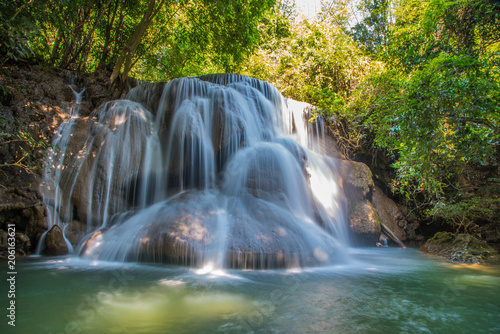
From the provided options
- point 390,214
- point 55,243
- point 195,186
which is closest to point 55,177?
point 55,243

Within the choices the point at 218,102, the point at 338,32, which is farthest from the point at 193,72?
the point at 218,102

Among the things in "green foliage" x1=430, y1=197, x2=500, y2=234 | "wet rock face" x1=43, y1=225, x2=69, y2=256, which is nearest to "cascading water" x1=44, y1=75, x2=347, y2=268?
"wet rock face" x1=43, y1=225, x2=69, y2=256

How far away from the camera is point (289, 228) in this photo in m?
5.96

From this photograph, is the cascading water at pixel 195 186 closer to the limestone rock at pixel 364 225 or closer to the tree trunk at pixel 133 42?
the limestone rock at pixel 364 225

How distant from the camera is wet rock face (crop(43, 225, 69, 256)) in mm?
6184

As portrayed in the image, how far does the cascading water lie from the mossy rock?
8.12 ft

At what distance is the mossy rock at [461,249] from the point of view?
687cm

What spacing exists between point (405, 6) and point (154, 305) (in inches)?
735

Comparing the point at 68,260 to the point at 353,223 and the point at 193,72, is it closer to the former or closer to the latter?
the point at 353,223

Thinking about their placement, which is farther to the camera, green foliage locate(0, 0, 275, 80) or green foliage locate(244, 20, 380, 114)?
green foliage locate(244, 20, 380, 114)

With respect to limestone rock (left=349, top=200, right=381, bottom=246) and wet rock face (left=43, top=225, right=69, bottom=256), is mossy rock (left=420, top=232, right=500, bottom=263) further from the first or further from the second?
wet rock face (left=43, top=225, right=69, bottom=256)

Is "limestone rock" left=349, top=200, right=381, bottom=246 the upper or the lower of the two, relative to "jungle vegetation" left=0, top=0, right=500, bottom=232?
lower

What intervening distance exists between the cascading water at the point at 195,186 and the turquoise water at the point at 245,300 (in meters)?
0.56

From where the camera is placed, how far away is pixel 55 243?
620 cm
